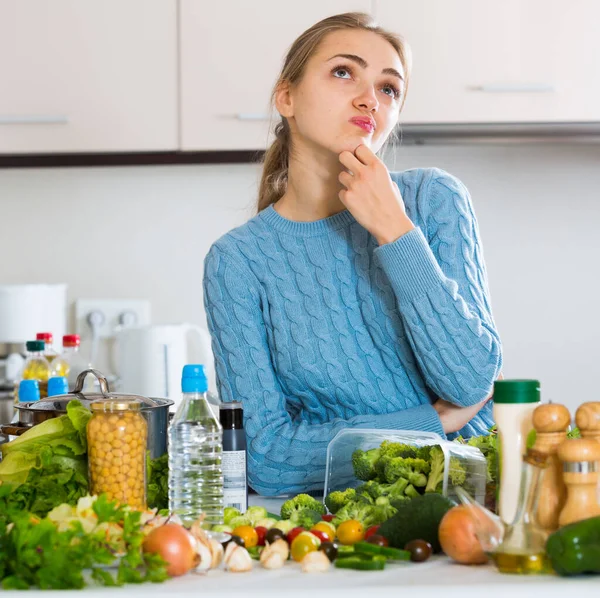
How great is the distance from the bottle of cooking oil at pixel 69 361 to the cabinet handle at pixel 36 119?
69cm

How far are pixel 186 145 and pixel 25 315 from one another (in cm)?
72

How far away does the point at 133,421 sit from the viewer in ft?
3.50

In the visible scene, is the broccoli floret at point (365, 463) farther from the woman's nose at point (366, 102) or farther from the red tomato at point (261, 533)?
the woman's nose at point (366, 102)

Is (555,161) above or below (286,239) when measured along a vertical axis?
above

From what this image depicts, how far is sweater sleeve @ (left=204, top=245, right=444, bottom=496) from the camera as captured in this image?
1479mm

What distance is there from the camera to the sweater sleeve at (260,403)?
58.2 inches

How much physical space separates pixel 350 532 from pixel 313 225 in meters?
0.85

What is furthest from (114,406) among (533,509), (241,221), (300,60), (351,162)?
(241,221)

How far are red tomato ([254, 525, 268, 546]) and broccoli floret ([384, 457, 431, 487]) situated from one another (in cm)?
17

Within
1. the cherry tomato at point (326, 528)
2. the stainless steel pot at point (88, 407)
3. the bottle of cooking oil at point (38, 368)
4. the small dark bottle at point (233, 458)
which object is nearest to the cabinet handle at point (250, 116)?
the bottle of cooking oil at point (38, 368)

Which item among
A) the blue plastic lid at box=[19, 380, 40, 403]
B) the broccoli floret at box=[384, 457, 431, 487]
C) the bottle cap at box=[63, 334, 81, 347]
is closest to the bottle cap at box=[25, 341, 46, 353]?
the bottle cap at box=[63, 334, 81, 347]

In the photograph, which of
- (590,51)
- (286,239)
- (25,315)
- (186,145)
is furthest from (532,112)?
(25,315)

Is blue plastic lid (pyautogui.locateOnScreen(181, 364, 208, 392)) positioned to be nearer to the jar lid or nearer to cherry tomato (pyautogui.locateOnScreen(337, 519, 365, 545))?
the jar lid

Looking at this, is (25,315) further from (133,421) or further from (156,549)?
(156,549)
